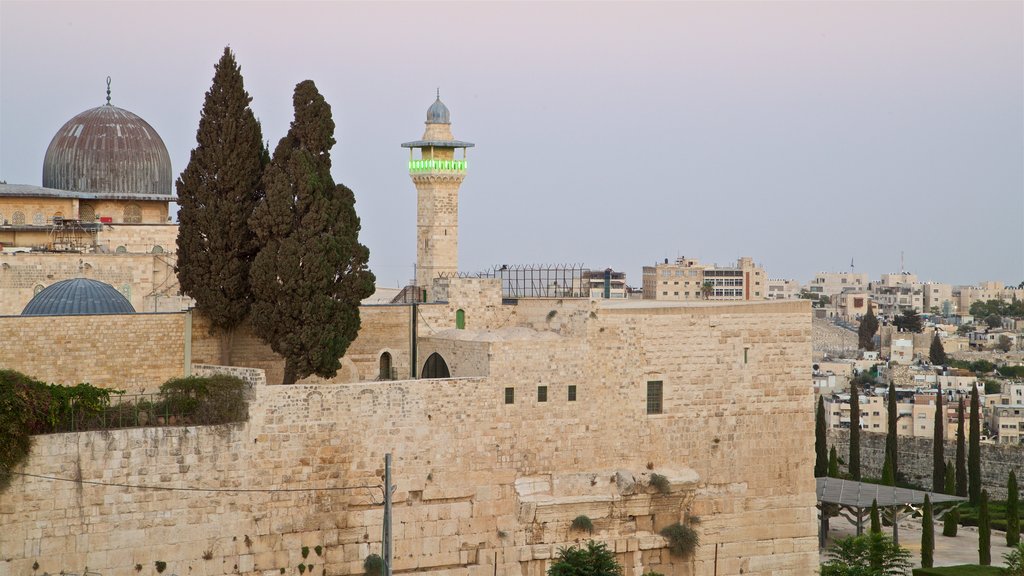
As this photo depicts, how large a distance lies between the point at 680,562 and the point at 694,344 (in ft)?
11.6

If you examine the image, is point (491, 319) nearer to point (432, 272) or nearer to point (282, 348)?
point (282, 348)

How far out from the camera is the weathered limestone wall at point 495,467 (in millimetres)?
21938

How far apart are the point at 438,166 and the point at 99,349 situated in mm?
14775

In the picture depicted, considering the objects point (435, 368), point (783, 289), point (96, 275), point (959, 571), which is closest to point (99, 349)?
point (96, 275)

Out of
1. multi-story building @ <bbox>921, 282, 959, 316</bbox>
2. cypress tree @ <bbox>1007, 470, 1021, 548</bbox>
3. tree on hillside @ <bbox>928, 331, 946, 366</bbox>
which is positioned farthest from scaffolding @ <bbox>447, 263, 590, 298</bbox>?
multi-story building @ <bbox>921, 282, 959, 316</bbox>

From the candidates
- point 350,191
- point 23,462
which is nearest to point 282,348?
point 350,191

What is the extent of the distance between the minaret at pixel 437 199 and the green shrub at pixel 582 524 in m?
12.3

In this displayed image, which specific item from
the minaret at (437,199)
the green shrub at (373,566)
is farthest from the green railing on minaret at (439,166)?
the green shrub at (373,566)

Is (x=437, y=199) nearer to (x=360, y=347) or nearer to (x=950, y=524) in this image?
(x=360, y=347)

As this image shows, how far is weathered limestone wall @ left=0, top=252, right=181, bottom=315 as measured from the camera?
27906 millimetres

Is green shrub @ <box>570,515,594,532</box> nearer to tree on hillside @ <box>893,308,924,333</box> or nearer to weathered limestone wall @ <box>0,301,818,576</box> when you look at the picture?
weathered limestone wall @ <box>0,301,818,576</box>

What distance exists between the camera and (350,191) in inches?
993

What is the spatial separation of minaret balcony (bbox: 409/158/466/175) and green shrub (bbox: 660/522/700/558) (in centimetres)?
1335

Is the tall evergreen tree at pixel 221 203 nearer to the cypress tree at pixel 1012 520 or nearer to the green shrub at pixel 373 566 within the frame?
the green shrub at pixel 373 566
